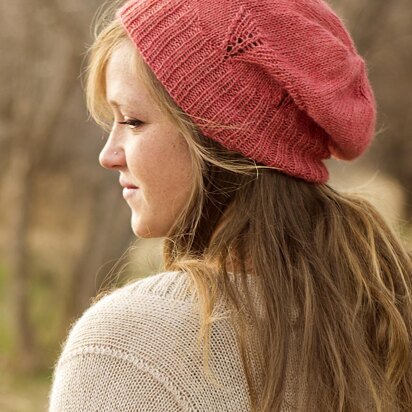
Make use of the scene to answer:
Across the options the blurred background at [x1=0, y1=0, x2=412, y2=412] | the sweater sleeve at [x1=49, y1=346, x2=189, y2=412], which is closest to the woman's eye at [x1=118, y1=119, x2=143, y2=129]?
the sweater sleeve at [x1=49, y1=346, x2=189, y2=412]

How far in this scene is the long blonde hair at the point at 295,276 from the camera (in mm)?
1695

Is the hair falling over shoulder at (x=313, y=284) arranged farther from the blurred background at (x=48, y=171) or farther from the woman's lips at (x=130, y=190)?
the blurred background at (x=48, y=171)

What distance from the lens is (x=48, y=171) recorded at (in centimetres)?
974

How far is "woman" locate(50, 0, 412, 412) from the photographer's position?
1661mm

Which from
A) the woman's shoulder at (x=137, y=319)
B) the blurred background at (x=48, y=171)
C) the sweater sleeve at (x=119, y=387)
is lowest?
the blurred background at (x=48, y=171)

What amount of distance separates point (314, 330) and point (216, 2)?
0.83 m

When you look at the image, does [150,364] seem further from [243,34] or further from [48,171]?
[48,171]

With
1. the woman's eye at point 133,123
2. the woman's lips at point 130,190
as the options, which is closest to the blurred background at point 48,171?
the woman's lips at point 130,190

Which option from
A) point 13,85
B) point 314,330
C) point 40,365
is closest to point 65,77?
point 13,85

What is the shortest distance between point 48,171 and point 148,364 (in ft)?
27.3

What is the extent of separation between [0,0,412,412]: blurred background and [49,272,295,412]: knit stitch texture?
12.6ft

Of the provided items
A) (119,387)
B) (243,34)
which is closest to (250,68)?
(243,34)

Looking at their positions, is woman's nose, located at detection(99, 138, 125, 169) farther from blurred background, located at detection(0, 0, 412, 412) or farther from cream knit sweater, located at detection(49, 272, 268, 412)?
blurred background, located at detection(0, 0, 412, 412)

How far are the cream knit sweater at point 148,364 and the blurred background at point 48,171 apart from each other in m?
3.84
